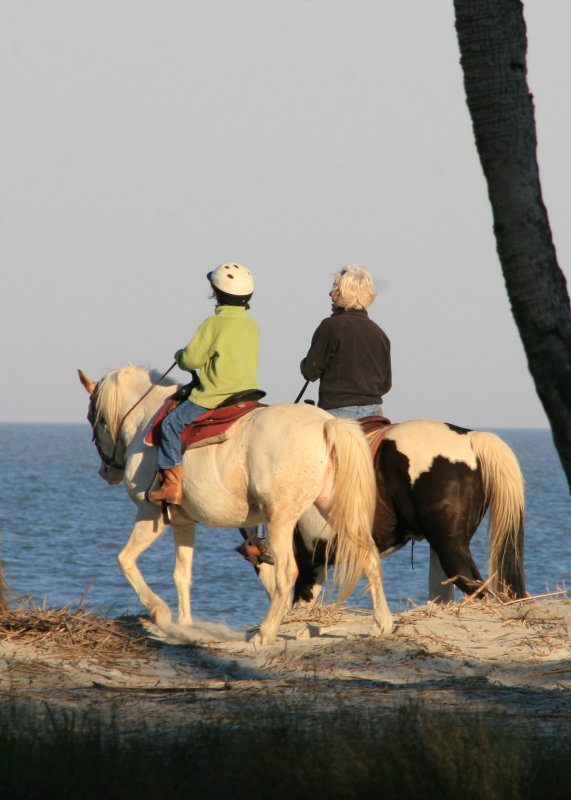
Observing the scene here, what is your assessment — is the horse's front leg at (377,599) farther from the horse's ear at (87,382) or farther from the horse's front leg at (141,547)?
the horse's ear at (87,382)

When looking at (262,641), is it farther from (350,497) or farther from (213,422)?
(213,422)

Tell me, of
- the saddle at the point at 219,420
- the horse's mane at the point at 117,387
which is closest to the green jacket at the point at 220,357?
the saddle at the point at 219,420

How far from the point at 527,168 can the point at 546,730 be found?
2.88 meters

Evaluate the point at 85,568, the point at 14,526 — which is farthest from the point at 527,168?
the point at 14,526

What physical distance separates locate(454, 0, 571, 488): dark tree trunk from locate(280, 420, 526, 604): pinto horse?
2.74m

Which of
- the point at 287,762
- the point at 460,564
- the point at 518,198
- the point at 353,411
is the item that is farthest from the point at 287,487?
the point at 287,762

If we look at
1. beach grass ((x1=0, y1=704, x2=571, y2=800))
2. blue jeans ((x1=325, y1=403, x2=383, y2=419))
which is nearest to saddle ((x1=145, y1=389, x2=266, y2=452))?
blue jeans ((x1=325, y1=403, x2=383, y2=419))

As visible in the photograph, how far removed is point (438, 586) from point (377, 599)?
1671 millimetres

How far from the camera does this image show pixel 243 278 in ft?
26.2

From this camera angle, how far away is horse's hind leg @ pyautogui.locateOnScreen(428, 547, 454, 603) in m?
8.98

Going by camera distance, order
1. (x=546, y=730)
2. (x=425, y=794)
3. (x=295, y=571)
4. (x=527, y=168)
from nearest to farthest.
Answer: (x=425, y=794)
(x=546, y=730)
(x=527, y=168)
(x=295, y=571)

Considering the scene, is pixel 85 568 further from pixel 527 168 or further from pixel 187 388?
pixel 527 168

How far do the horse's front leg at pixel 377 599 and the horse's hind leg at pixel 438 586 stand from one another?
59.3 inches

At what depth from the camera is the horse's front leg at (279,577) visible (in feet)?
24.3
